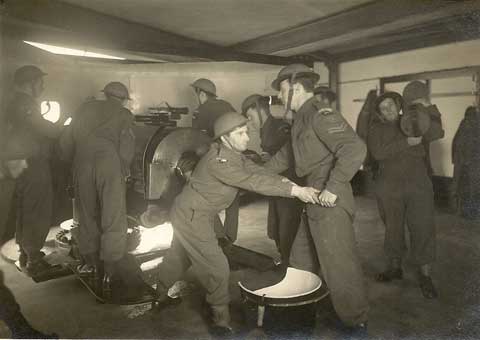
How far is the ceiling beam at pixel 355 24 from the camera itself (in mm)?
3258

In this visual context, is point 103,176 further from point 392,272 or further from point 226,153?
point 392,272

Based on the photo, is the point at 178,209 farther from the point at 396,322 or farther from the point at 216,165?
the point at 396,322

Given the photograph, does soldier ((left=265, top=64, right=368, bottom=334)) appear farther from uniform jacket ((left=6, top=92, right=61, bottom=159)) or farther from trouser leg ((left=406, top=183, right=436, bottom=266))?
uniform jacket ((left=6, top=92, right=61, bottom=159))

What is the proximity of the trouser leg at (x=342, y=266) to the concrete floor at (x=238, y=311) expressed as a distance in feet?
0.74

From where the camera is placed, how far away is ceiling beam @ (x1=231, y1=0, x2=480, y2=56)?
10.7 feet

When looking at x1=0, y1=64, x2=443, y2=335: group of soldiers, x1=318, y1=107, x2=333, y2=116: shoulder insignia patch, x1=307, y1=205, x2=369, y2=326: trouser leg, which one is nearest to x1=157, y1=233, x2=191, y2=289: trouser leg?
x1=0, y1=64, x2=443, y2=335: group of soldiers

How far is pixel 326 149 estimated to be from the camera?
2826 mm

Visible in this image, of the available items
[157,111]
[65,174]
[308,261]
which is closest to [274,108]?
[157,111]

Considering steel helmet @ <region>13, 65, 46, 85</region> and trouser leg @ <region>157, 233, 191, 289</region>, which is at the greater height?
steel helmet @ <region>13, 65, 46, 85</region>

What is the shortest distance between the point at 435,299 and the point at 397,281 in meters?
0.43

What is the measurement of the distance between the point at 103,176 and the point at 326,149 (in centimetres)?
202

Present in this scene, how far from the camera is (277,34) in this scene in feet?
13.9

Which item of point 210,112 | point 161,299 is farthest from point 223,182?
point 210,112

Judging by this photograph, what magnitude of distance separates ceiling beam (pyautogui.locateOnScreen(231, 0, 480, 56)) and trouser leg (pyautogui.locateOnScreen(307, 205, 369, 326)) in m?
1.88
